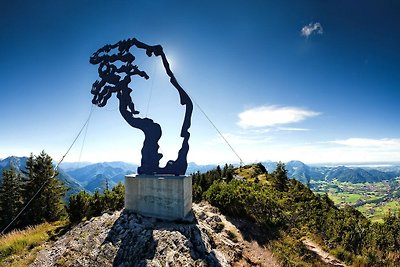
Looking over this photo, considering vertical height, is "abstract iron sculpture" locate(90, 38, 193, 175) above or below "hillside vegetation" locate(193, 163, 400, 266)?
above

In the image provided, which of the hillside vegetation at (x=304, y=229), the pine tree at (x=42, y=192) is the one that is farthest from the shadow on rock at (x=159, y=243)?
the pine tree at (x=42, y=192)

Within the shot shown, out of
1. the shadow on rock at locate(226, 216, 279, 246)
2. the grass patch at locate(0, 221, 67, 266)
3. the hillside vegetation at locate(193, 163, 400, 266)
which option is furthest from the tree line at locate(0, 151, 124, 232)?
the shadow on rock at locate(226, 216, 279, 246)

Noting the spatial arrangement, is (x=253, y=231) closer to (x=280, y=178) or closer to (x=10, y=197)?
(x=280, y=178)

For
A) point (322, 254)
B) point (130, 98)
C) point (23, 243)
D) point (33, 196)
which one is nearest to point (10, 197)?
point (33, 196)

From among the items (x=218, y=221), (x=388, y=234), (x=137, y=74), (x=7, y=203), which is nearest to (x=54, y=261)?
(x=218, y=221)

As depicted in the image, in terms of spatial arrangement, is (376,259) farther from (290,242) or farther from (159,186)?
(159,186)

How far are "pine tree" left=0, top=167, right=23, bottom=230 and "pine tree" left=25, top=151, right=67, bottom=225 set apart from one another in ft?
8.00

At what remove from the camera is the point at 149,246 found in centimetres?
1034

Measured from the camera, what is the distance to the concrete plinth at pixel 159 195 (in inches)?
479

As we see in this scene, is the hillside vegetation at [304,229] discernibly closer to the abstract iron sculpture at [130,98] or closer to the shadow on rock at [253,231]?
the shadow on rock at [253,231]

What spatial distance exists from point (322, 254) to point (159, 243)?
23.6ft

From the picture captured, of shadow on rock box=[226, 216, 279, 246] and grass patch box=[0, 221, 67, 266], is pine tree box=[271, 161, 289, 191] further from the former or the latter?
grass patch box=[0, 221, 67, 266]

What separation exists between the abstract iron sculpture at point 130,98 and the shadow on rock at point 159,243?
2771mm

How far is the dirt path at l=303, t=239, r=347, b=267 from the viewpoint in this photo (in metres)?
10.9
